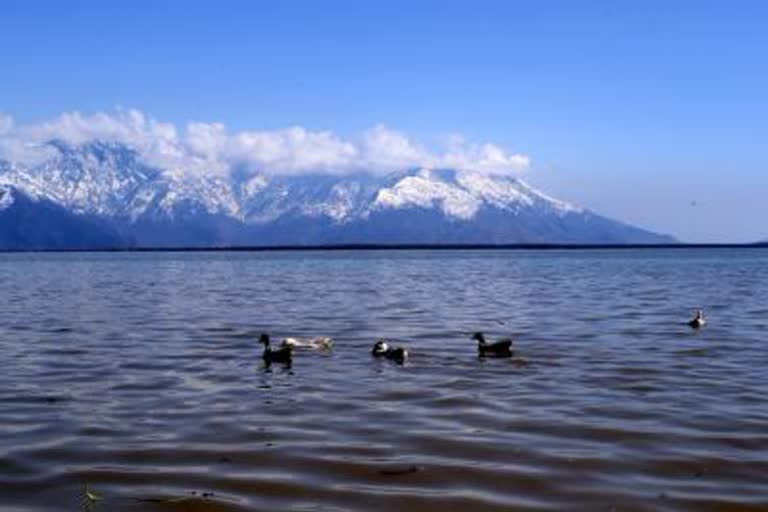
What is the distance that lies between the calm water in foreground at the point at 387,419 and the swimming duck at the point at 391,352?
692 millimetres

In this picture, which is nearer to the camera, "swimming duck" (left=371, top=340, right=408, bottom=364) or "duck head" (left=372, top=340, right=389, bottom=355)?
"swimming duck" (left=371, top=340, right=408, bottom=364)

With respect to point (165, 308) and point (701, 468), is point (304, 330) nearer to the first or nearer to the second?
point (165, 308)

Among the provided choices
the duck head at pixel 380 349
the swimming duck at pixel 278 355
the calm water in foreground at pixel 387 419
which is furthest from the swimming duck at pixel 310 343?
the duck head at pixel 380 349

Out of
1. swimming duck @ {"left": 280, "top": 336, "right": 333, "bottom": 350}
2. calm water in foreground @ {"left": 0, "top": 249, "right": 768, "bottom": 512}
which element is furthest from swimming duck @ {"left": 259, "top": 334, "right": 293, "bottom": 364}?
swimming duck @ {"left": 280, "top": 336, "right": 333, "bottom": 350}

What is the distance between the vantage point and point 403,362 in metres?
23.3

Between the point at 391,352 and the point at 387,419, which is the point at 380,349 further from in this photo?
the point at 387,419

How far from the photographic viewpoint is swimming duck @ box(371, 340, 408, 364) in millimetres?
23547

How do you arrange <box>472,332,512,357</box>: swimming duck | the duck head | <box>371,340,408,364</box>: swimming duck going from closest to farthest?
<box>371,340,408,364</box>: swimming duck
the duck head
<box>472,332,512,357</box>: swimming duck

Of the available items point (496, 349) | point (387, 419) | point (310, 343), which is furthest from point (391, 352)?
point (387, 419)

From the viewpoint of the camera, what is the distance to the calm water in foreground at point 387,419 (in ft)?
37.6

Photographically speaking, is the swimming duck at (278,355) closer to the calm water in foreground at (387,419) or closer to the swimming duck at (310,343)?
the calm water in foreground at (387,419)

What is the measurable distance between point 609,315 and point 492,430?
23.7 meters

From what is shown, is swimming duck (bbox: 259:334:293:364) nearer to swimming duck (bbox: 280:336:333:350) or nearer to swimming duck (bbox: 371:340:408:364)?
swimming duck (bbox: 280:336:333:350)

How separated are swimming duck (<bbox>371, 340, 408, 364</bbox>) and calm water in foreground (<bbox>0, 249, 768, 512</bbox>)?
2.27 ft
